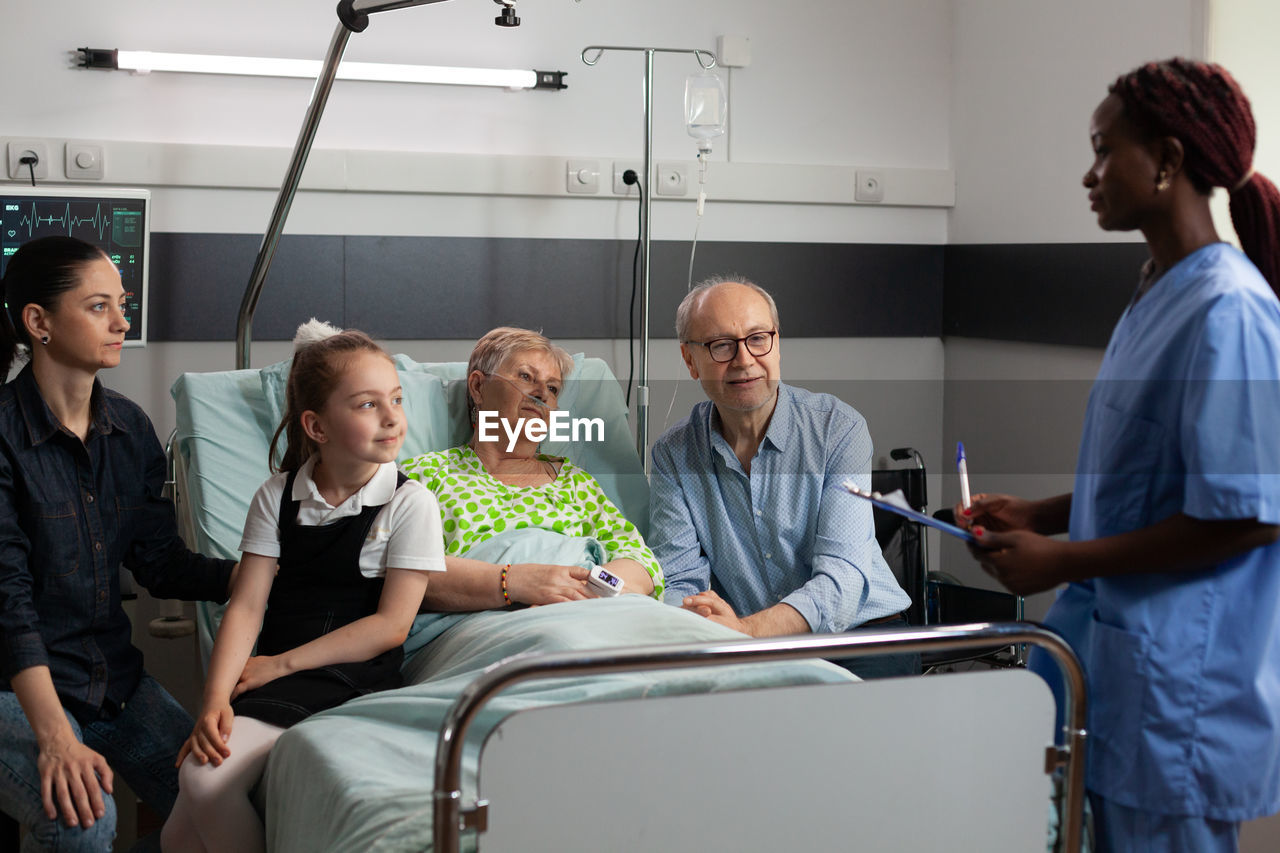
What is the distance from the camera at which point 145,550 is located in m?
2.10

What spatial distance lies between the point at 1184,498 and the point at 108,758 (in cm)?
174

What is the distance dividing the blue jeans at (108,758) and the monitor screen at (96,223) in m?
1.14

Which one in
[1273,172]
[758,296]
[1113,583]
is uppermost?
[1273,172]

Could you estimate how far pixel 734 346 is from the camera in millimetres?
2342

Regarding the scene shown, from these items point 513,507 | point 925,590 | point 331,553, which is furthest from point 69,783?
point 925,590

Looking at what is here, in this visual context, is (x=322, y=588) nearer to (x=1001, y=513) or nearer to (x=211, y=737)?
(x=211, y=737)

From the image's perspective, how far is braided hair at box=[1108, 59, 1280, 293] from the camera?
1.24 m

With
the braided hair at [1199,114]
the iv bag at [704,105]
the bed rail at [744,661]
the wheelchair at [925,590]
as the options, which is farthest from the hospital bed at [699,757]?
the iv bag at [704,105]

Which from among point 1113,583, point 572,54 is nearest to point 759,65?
point 572,54

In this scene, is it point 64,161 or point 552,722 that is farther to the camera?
point 64,161

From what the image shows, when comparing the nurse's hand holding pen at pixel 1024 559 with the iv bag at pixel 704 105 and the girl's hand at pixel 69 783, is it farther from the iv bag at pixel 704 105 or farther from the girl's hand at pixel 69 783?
the iv bag at pixel 704 105

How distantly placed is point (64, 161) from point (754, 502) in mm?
2155

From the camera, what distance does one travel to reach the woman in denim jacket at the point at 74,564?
175 cm

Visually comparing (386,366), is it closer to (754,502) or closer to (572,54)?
(754,502)
